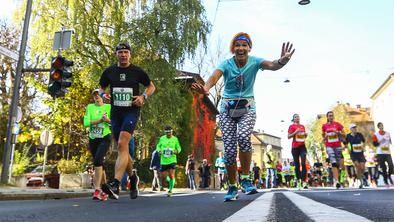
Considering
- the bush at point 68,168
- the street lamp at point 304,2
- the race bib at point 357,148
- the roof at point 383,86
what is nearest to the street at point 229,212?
the race bib at point 357,148

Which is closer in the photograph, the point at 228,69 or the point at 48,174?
the point at 228,69

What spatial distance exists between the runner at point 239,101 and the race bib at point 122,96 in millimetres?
1364

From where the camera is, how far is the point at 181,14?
18.4m

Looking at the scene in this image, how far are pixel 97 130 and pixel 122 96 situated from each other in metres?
1.52

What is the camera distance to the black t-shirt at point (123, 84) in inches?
222

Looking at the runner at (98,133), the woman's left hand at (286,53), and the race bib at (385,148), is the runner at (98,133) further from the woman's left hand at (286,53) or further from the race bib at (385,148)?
the race bib at (385,148)

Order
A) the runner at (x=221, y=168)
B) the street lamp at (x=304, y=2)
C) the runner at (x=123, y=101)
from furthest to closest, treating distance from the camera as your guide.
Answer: the runner at (x=221, y=168), the street lamp at (x=304, y=2), the runner at (x=123, y=101)

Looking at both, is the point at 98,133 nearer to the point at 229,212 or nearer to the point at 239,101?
the point at 239,101

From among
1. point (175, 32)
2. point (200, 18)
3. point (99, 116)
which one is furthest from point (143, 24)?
point (99, 116)

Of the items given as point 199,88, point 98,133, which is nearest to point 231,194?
point 199,88

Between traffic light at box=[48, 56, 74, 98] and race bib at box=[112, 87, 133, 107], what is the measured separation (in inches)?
177

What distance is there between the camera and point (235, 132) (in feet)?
16.2

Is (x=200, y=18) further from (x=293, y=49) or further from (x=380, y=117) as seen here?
(x=380, y=117)

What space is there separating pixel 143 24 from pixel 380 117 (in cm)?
5651
